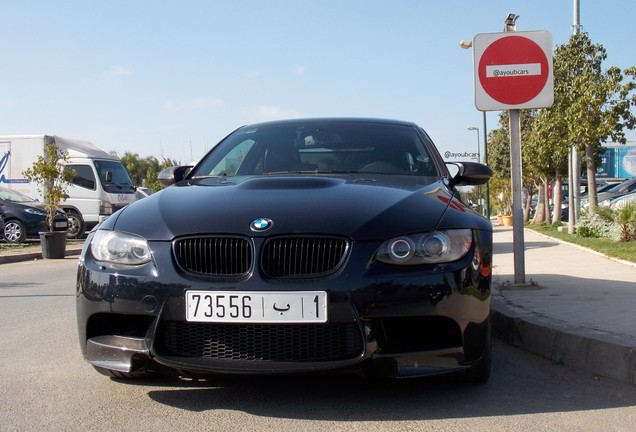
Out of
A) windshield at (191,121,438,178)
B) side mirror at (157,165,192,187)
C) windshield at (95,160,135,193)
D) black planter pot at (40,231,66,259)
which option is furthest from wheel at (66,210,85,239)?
side mirror at (157,165,192,187)

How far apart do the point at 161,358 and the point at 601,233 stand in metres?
15.8

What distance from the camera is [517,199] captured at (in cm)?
707

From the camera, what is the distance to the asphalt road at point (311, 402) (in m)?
3.32

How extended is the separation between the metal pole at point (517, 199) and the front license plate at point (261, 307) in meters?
4.24

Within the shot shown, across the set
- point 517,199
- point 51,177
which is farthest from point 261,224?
point 51,177

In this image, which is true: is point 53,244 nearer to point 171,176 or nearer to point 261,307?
point 171,176

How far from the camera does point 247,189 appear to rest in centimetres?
399

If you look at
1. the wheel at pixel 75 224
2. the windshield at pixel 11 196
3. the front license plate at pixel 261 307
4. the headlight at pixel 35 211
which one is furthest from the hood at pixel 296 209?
the wheel at pixel 75 224

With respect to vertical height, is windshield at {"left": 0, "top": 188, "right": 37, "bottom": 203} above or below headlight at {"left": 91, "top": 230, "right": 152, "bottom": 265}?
below

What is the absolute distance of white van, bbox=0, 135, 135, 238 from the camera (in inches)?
867

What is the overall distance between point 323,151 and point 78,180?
61.2ft

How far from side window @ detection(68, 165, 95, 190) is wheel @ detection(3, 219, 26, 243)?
3.32 meters

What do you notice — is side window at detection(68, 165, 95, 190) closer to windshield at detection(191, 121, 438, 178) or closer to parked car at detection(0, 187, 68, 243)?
parked car at detection(0, 187, 68, 243)

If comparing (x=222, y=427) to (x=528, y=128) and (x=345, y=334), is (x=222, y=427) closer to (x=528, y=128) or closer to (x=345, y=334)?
(x=345, y=334)
